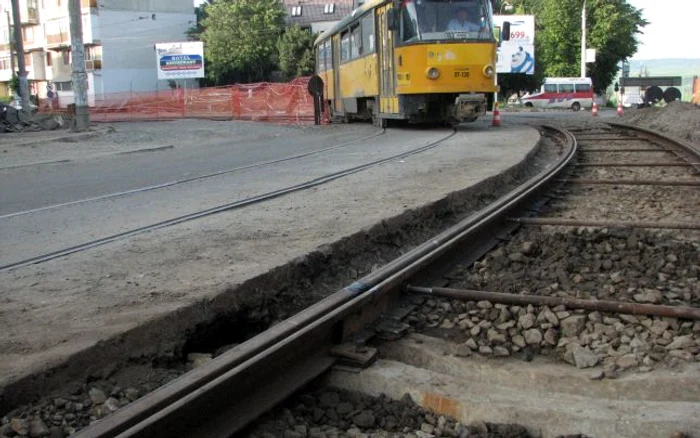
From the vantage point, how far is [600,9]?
61000mm

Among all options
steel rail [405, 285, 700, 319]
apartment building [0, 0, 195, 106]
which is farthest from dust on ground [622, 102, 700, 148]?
apartment building [0, 0, 195, 106]

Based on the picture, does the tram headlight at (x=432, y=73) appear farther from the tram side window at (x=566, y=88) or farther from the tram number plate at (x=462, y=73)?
the tram side window at (x=566, y=88)

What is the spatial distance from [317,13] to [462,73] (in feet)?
201

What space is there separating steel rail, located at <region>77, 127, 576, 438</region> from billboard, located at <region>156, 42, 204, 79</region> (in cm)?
5126

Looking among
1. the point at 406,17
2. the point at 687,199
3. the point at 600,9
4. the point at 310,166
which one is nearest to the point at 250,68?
the point at 600,9

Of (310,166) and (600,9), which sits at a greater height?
(600,9)

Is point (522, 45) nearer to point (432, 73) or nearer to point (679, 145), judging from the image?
point (432, 73)

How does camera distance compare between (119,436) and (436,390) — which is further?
(436,390)

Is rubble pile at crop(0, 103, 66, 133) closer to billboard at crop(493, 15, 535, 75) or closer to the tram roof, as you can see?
the tram roof

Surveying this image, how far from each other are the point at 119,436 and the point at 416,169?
7999 mm

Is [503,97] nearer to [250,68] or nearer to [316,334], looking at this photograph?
[250,68]

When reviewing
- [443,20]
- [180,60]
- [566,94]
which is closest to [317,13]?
[180,60]

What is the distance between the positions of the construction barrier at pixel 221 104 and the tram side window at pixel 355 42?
5.74m

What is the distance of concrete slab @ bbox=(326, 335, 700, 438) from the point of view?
2828 millimetres
